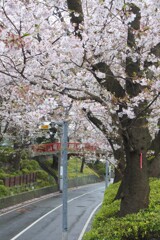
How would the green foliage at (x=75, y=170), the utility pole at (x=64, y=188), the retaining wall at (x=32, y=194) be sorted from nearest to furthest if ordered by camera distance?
the utility pole at (x=64, y=188) < the retaining wall at (x=32, y=194) < the green foliage at (x=75, y=170)

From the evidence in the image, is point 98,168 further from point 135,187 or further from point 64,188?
point 135,187

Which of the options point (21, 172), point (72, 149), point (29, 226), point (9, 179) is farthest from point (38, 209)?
point (72, 149)

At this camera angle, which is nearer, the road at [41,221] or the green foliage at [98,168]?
the road at [41,221]

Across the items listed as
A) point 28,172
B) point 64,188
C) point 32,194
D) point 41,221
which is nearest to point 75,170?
point 28,172

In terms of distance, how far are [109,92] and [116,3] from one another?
2196 mm

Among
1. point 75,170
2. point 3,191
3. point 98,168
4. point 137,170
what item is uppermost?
point 98,168

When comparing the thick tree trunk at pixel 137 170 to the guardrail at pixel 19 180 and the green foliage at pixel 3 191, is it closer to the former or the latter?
the green foliage at pixel 3 191

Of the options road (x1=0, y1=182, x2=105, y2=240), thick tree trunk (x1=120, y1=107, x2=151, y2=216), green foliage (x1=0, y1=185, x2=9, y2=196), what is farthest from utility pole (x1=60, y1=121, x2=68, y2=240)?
green foliage (x1=0, y1=185, x2=9, y2=196)

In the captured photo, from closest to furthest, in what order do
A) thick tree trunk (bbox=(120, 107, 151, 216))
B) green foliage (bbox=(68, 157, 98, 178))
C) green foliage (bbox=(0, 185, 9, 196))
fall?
1. thick tree trunk (bbox=(120, 107, 151, 216))
2. green foliage (bbox=(0, 185, 9, 196))
3. green foliage (bbox=(68, 157, 98, 178))

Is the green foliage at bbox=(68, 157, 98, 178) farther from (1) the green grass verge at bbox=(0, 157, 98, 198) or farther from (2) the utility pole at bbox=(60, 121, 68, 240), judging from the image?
(2) the utility pole at bbox=(60, 121, 68, 240)

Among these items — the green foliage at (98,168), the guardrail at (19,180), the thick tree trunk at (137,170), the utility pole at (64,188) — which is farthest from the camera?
the green foliage at (98,168)

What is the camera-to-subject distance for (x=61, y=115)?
45.3ft

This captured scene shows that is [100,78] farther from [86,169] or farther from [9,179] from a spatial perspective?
[86,169]

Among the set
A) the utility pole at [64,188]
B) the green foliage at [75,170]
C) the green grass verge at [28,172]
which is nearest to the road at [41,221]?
the green grass verge at [28,172]
